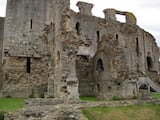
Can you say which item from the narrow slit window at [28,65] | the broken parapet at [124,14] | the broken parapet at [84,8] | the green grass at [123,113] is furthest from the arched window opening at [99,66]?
the broken parapet at [124,14]

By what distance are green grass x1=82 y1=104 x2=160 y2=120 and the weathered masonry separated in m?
3.79

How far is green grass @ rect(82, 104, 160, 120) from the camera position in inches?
534

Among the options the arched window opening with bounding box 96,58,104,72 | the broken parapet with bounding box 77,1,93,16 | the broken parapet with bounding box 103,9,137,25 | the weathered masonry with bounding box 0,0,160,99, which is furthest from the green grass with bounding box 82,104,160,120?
the broken parapet with bounding box 103,9,137,25

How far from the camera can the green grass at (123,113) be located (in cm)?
1357

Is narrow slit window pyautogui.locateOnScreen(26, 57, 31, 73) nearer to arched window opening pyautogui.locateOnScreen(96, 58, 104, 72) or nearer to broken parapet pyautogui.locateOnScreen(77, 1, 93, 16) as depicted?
arched window opening pyautogui.locateOnScreen(96, 58, 104, 72)

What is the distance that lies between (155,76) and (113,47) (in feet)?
47.4

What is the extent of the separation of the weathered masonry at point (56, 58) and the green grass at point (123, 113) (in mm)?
3793

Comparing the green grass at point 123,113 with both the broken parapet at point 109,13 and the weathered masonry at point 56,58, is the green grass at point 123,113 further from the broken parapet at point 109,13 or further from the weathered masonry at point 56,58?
the broken parapet at point 109,13

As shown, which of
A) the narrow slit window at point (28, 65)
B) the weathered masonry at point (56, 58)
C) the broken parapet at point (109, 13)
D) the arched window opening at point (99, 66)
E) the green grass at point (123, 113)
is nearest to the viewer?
the green grass at point (123, 113)

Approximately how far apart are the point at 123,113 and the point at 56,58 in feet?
27.0

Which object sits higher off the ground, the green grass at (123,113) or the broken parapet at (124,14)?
the broken parapet at (124,14)

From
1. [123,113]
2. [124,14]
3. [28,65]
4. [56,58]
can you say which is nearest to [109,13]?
[124,14]

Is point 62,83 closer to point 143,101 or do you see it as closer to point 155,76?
point 143,101

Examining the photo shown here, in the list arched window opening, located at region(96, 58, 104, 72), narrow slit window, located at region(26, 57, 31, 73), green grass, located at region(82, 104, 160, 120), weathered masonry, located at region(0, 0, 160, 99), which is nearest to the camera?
green grass, located at region(82, 104, 160, 120)
